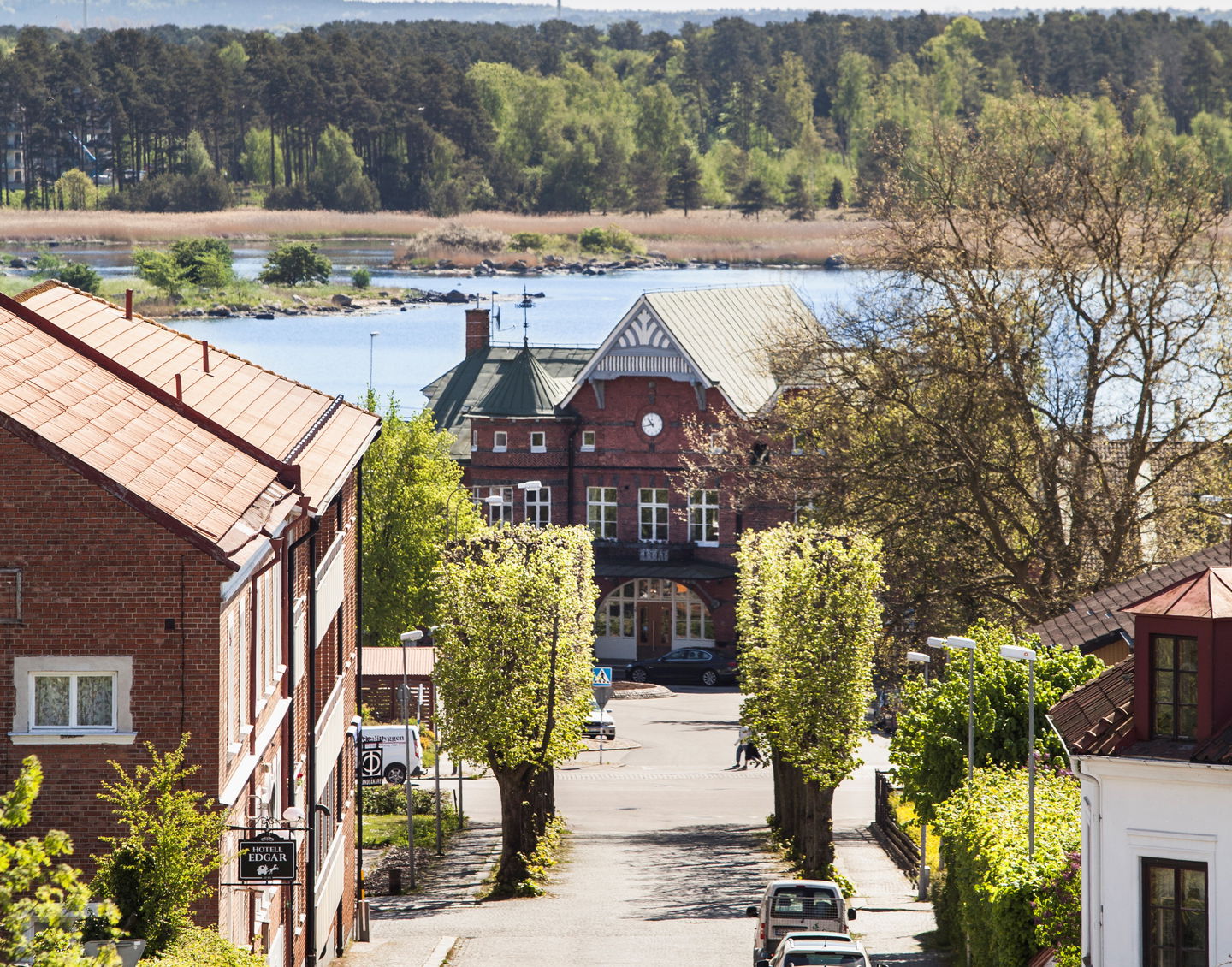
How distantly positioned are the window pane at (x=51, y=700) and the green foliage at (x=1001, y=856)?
11.9 meters

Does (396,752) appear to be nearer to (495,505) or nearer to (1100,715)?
(495,505)

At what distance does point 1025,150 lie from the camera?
50000mm

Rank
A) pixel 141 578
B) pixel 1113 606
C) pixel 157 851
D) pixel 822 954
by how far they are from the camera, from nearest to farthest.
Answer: pixel 157 851 → pixel 141 578 → pixel 822 954 → pixel 1113 606

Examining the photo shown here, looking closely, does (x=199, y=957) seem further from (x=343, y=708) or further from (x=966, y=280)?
(x=966, y=280)

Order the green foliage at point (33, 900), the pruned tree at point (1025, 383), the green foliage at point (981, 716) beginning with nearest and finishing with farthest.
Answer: the green foliage at point (33, 900) → the green foliage at point (981, 716) → the pruned tree at point (1025, 383)

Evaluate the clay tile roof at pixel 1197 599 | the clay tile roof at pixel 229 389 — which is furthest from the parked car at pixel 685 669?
the clay tile roof at pixel 1197 599

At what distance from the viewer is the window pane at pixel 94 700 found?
20.9 metres

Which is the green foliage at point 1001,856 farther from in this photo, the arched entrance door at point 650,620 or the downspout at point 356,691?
the arched entrance door at point 650,620

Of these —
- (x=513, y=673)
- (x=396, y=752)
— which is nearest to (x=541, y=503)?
(x=396, y=752)

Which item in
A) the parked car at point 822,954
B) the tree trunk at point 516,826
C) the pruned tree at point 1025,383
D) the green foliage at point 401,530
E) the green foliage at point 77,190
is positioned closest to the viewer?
the parked car at point 822,954

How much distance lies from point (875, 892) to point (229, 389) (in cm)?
1925

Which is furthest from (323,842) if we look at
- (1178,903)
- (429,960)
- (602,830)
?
(602,830)

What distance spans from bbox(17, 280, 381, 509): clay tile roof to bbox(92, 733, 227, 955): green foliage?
6.11m

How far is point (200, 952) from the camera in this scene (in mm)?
20000
